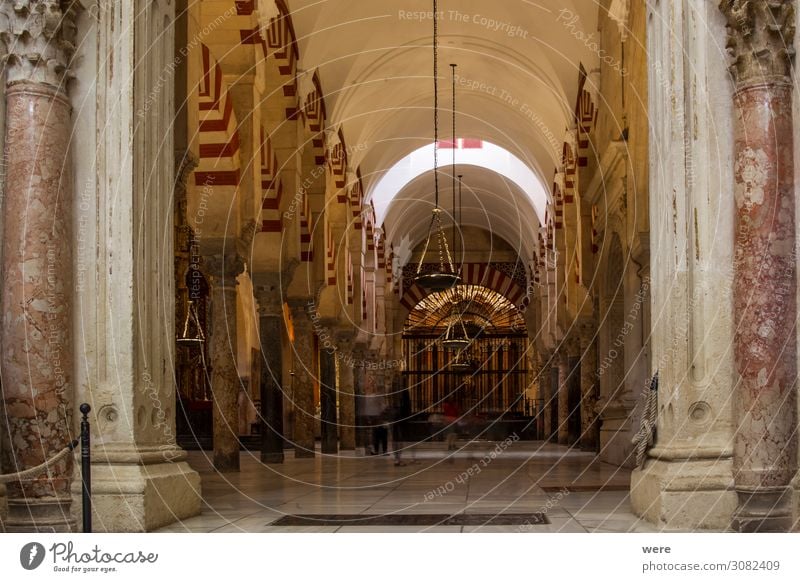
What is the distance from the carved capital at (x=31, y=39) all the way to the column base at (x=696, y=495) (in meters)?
3.67

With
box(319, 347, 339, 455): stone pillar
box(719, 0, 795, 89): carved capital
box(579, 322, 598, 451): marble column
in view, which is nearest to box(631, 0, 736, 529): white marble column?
box(719, 0, 795, 89): carved capital

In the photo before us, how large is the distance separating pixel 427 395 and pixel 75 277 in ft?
80.0

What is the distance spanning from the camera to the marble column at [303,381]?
1456 centimetres

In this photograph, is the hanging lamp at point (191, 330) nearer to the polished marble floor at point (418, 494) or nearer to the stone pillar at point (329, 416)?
the stone pillar at point (329, 416)

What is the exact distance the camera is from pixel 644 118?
10141mm

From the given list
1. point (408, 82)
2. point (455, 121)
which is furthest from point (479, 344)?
point (408, 82)

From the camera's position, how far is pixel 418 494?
7.98 metres

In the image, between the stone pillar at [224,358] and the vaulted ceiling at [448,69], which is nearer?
the stone pillar at [224,358]

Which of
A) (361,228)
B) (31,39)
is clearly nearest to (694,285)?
(31,39)

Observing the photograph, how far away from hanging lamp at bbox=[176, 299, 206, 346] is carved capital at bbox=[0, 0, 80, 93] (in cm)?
1021

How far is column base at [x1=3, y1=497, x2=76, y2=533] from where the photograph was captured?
218 inches

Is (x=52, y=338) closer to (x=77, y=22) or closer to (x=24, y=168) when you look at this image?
(x=24, y=168)

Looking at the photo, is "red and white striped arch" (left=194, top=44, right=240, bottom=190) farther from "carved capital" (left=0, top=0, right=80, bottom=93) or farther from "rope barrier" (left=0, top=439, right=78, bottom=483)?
"rope barrier" (left=0, top=439, right=78, bottom=483)
